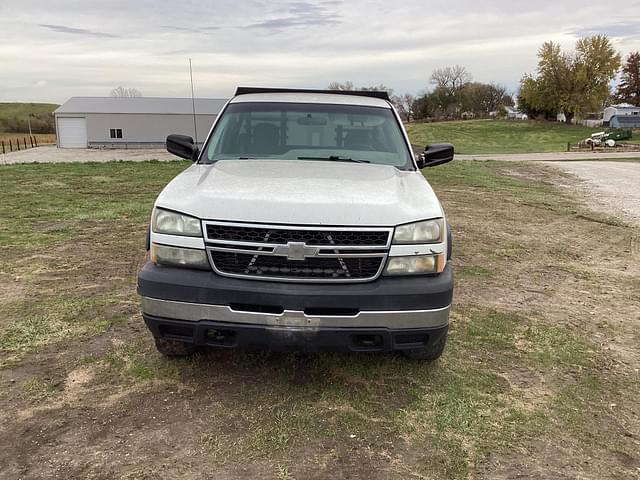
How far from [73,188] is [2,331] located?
909cm

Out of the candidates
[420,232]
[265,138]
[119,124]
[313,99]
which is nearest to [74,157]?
[119,124]

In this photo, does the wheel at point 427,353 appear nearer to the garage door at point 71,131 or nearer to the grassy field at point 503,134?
the grassy field at point 503,134

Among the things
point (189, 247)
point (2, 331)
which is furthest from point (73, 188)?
point (189, 247)

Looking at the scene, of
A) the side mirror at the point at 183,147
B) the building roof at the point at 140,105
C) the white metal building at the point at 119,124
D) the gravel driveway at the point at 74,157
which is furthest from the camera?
the building roof at the point at 140,105

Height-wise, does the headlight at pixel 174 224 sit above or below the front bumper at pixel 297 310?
above

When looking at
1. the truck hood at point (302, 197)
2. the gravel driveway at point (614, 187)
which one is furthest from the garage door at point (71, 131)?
the truck hood at point (302, 197)

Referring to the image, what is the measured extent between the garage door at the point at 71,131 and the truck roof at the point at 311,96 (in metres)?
46.8

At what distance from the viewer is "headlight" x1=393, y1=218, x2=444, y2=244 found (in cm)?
304

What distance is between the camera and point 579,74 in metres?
61.0

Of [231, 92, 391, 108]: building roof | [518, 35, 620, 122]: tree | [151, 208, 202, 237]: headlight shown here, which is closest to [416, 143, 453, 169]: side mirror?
[231, 92, 391, 108]: building roof

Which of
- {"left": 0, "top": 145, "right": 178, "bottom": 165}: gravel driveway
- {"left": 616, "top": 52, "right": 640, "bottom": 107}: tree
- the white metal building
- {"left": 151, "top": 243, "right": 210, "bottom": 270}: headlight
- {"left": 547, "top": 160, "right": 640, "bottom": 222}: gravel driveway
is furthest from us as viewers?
{"left": 616, "top": 52, "right": 640, "bottom": 107}: tree

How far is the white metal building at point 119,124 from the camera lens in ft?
154

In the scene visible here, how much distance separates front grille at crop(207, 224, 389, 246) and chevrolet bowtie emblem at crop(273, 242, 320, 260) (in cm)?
3

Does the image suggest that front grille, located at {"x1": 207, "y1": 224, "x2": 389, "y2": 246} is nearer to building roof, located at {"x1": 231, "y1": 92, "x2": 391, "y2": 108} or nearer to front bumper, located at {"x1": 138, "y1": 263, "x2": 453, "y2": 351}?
front bumper, located at {"x1": 138, "y1": 263, "x2": 453, "y2": 351}
